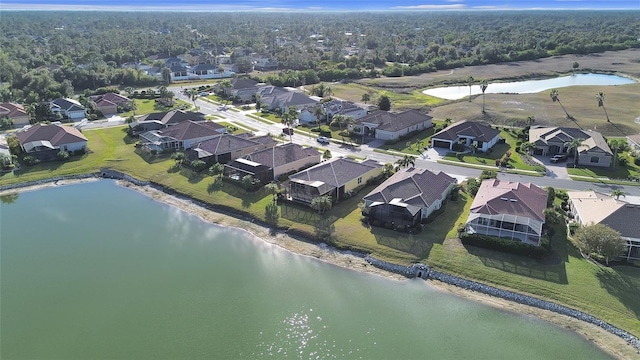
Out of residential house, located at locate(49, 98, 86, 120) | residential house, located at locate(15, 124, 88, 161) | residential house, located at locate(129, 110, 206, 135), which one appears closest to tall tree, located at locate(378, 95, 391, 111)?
residential house, located at locate(129, 110, 206, 135)

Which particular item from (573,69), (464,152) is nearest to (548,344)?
(464,152)

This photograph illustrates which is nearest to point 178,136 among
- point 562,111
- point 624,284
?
point 624,284

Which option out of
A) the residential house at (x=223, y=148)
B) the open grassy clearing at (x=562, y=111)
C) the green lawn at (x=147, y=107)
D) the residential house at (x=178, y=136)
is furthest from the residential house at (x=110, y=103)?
the open grassy clearing at (x=562, y=111)

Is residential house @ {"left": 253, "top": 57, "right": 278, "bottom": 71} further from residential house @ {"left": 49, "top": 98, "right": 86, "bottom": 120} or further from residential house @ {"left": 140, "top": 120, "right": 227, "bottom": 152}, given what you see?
residential house @ {"left": 140, "top": 120, "right": 227, "bottom": 152}

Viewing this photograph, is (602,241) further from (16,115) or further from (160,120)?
(16,115)

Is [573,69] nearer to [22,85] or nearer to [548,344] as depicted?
[548,344]

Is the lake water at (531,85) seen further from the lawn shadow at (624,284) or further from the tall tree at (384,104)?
the lawn shadow at (624,284)
